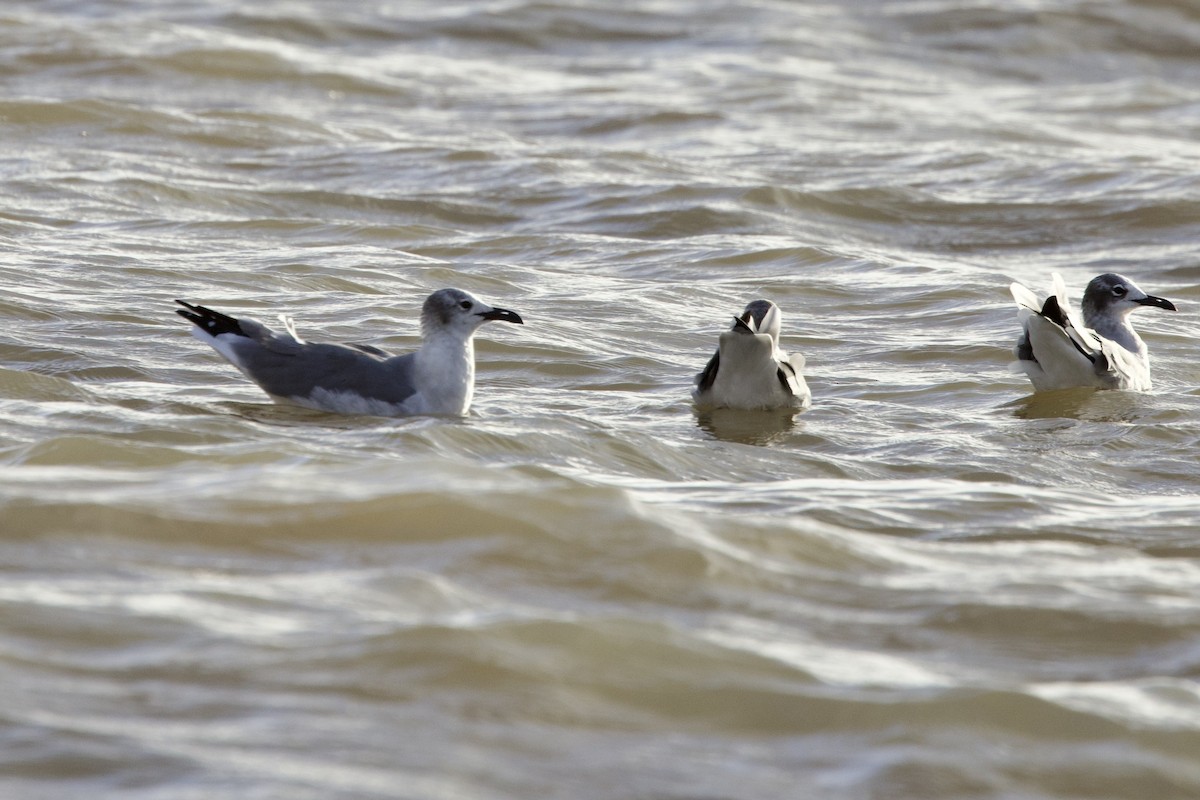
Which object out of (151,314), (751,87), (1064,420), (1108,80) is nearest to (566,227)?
(151,314)

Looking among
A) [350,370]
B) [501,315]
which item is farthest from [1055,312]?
[350,370]

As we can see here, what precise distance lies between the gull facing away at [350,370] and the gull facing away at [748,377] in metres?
0.96

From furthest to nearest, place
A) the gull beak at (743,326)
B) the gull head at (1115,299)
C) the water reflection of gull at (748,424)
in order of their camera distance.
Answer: the gull head at (1115,299) → the gull beak at (743,326) → the water reflection of gull at (748,424)

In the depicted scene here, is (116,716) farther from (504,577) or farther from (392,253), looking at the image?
(392,253)

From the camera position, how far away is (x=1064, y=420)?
808 cm

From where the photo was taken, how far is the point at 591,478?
6375 mm

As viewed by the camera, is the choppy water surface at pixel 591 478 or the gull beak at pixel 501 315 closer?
the choppy water surface at pixel 591 478

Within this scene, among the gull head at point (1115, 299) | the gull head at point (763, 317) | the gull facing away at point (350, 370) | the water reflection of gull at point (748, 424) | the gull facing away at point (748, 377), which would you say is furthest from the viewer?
the gull head at point (1115, 299)

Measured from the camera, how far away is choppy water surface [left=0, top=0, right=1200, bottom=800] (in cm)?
412

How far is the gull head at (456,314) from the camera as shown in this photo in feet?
24.9

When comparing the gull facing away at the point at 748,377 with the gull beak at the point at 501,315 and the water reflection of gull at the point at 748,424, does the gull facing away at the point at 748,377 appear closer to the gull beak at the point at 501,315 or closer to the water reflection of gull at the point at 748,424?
the water reflection of gull at the point at 748,424

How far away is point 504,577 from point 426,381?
2.34 meters

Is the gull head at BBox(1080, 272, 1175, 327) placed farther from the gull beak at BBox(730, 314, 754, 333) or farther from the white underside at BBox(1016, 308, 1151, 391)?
the gull beak at BBox(730, 314, 754, 333)

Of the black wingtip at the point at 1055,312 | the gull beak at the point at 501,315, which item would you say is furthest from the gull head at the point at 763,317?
the black wingtip at the point at 1055,312
